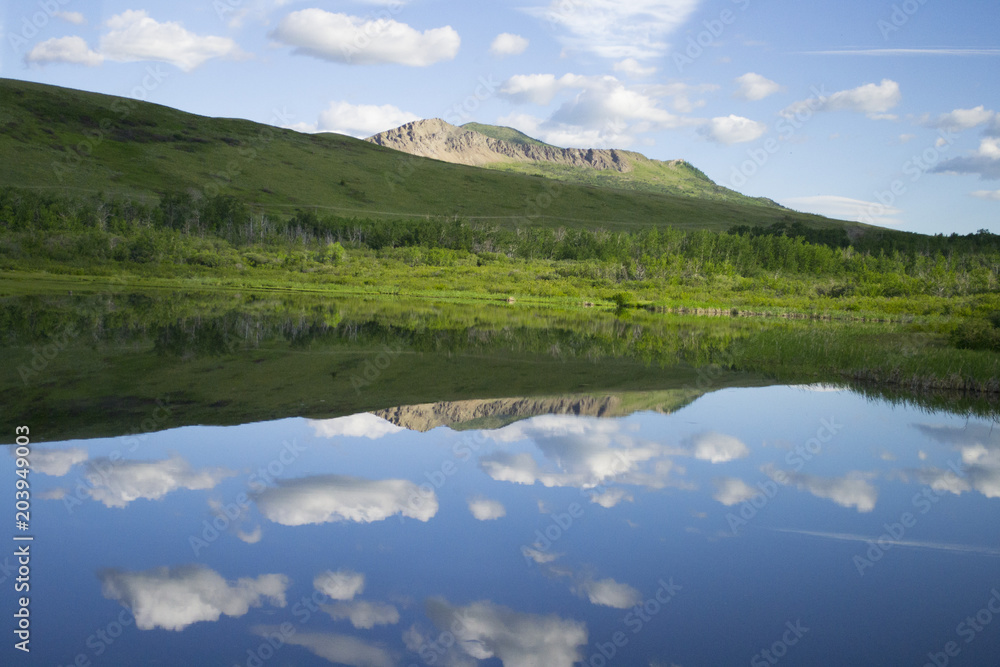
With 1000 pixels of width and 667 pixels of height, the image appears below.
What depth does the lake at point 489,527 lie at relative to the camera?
19.5 feet

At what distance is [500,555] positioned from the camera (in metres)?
7.53

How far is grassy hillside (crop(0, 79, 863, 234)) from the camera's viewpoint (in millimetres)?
133750

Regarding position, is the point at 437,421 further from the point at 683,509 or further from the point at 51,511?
the point at 51,511

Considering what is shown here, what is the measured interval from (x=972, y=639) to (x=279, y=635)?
5476 millimetres

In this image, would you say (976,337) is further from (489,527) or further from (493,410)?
(489,527)

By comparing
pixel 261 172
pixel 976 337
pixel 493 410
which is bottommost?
pixel 493 410

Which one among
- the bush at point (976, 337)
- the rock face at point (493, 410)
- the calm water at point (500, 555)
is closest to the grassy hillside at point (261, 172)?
the rock face at point (493, 410)

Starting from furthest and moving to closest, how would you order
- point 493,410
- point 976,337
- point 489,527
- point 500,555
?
point 976,337 < point 493,410 < point 489,527 < point 500,555

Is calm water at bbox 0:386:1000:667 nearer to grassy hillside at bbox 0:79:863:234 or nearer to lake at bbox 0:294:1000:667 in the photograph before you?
lake at bbox 0:294:1000:667

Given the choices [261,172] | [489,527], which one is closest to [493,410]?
[489,527]

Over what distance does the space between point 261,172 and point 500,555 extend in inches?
6388

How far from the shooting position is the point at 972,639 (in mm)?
6328

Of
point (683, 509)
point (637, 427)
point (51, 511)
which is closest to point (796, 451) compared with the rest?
point (637, 427)

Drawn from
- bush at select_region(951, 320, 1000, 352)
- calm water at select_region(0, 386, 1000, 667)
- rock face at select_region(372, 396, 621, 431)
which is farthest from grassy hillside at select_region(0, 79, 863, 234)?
calm water at select_region(0, 386, 1000, 667)
